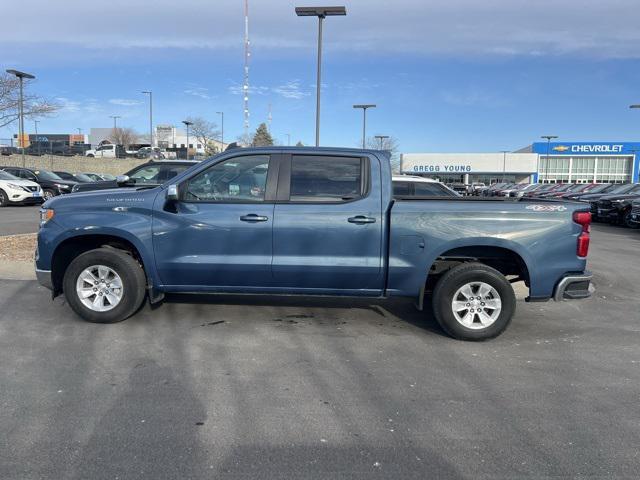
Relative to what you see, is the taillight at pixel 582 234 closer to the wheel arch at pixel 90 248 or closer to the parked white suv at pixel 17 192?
the wheel arch at pixel 90 248

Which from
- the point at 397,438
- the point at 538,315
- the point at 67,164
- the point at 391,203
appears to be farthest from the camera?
the point at 67,164

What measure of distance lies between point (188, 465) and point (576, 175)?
8173 centimetres

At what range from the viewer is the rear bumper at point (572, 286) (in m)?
5.14

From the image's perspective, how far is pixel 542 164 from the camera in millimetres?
75688

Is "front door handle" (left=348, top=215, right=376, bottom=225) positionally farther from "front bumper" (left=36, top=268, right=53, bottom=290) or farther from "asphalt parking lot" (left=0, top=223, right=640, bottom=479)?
"front bumper" (left=36, top=268, right=53, bottom=290)

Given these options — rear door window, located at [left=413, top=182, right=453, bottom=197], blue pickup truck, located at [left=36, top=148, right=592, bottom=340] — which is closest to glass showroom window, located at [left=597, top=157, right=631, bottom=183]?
rear door window, located at [left=413, top=182, right=453, bottom=197]

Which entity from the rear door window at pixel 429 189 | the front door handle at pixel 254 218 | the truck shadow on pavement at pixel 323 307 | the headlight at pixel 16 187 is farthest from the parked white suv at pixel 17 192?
the front door handle at pixel 254 218

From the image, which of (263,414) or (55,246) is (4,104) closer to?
(55,246)

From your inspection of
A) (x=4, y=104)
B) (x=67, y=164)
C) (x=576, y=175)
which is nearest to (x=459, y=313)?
(x=4, y=104)

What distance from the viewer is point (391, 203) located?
17.3 ft

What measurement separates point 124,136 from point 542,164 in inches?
2984

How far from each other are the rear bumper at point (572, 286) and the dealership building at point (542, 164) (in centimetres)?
6646

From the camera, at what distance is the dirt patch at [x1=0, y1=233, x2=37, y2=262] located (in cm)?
923

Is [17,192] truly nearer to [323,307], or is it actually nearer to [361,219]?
[323,307]
